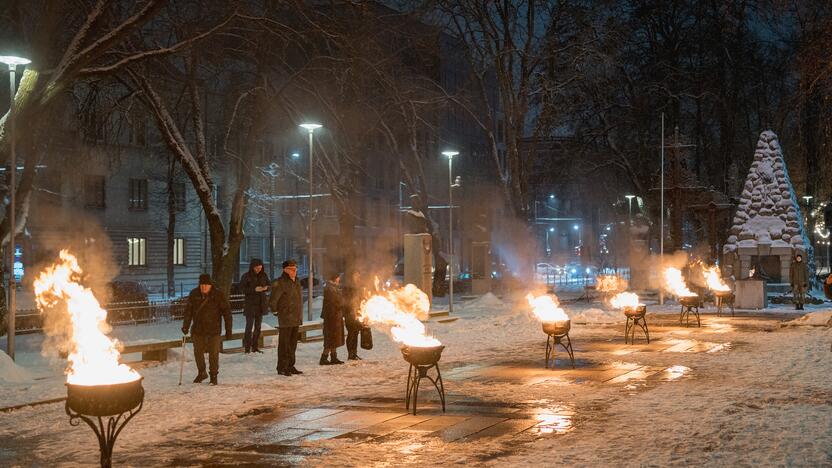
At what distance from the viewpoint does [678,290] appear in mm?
38625

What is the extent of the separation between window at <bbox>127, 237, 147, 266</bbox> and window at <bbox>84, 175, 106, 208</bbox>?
2.91 metres

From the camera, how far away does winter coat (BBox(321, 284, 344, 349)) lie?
1938cm

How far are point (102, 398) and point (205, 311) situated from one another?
7873 mm

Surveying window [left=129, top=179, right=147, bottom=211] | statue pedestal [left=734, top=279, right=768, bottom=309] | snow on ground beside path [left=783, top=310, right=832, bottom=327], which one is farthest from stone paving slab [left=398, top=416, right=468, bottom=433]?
window [left=129, top=179, right=147, bottom=211]

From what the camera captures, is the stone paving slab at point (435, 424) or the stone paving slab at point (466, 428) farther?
the stone paving slab at point (435, 424)

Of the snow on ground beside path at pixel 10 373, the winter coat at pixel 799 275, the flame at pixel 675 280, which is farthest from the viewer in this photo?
the flame at pixel 675 280

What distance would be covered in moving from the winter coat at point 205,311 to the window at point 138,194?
45297 mm

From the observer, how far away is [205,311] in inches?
663

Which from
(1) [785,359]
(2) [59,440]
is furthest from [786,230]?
(2) [59,440]

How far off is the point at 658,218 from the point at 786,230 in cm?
984

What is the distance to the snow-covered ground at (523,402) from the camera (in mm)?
10438

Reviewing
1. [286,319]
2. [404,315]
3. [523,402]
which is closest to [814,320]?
Answer: [286,319]

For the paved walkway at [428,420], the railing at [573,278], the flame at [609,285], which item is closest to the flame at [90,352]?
the paved walkway at [428,420]

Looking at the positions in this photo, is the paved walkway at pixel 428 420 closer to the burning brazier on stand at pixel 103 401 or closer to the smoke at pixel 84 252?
the burning brazier on stand at pixel 103 401
